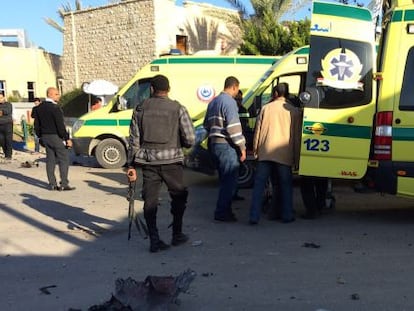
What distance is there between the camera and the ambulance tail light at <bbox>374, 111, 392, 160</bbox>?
5.93m

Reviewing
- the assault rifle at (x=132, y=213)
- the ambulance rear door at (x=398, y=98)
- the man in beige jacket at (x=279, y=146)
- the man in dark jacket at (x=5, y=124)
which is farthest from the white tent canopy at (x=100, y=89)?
the ambulance rear door at (x=398, y=98)

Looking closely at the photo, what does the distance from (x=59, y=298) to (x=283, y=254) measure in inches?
89.0

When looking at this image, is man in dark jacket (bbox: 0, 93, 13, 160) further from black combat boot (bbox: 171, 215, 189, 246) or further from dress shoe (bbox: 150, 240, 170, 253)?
dress shoe (bbox: 150, 240, 170, 253)

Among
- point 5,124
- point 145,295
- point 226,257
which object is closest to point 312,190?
point 226,257

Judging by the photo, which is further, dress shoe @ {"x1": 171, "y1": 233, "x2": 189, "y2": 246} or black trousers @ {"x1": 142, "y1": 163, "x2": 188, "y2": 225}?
dress shoe @ {"x1": 171, "y1": 233, "x2": 189, "y2": 246}

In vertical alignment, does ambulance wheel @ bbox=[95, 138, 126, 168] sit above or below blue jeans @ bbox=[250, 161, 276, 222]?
below

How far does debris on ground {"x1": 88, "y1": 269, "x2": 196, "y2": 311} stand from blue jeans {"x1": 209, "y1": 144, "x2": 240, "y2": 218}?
8.66ft

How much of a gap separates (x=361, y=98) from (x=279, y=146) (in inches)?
44.1

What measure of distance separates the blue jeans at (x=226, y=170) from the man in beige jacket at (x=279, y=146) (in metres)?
0.30

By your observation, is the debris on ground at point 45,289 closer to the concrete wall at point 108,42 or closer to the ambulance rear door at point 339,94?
the ambulance rear door at point 339,94

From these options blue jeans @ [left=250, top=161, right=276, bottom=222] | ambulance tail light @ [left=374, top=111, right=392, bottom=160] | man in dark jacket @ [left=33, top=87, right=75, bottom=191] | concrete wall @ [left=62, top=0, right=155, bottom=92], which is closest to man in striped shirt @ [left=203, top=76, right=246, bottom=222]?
blue jeans @ [left=250, top=161, right=276, bottom=222]

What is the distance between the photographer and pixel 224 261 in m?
5.08

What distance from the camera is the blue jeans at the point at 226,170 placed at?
21.2 feet

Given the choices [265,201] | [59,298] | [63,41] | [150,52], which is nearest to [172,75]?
[265,201]
